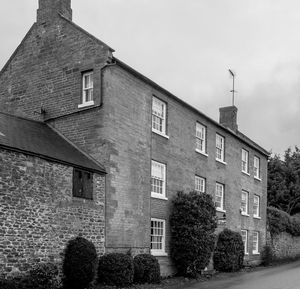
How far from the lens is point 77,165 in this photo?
18125 millimetres

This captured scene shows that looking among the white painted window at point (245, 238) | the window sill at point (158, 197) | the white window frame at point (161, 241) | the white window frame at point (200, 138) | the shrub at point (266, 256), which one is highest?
the white window frame at point (200, 138)

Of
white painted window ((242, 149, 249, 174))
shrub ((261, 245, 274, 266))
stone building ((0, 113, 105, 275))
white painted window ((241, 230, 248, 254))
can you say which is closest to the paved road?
stone building ((0, 113, 105, 275))

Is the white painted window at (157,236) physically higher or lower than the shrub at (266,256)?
higher

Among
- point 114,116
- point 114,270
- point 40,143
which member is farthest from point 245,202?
point 40,143

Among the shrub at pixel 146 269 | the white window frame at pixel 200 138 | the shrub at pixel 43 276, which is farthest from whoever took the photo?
the white window frame at pixel 200 138

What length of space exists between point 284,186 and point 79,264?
3983 centimetres

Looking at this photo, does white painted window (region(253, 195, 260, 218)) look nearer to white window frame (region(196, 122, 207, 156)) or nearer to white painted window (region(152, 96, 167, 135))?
white window frame (region(196, 122, 207, 156))

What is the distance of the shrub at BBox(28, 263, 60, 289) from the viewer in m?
15.7

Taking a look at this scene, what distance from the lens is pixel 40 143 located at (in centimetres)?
1788

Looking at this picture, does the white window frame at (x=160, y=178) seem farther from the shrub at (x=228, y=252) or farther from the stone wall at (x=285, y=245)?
the stone wall at (x=285, y=245)

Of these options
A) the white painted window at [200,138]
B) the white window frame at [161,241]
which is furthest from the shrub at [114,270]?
the white painted window at [200,138]

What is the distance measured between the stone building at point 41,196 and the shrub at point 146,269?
6.37 ft

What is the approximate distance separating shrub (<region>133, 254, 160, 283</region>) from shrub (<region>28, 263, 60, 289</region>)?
4097 mm

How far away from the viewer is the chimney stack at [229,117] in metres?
37.2
